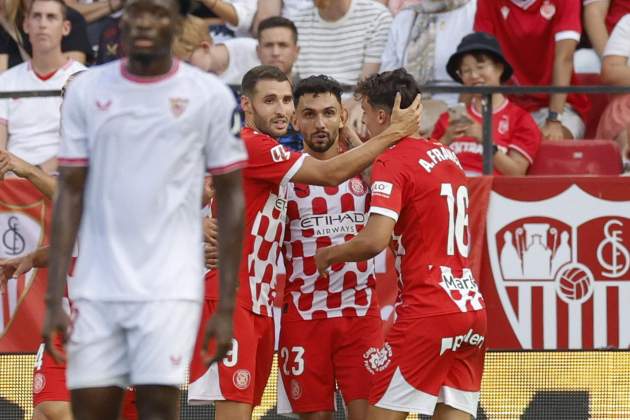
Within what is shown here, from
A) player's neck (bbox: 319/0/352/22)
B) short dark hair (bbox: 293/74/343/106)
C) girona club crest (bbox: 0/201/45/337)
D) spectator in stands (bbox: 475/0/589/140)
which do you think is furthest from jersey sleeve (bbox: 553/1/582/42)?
girona club crest (bbox: 0/201/45/337)

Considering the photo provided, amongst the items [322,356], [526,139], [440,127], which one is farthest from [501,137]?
[322,356]

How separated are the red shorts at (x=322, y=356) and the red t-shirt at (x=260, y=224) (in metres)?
0.32

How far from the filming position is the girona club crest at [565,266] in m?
9.90

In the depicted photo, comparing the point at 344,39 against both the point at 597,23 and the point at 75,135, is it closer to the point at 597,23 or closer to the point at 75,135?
the point at 597,23

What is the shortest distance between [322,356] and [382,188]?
130 cm

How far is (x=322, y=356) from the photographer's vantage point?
7809mm

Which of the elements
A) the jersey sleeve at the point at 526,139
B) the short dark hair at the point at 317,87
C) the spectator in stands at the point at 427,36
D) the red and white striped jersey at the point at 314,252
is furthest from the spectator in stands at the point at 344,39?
Answer: the red and white striped jersey at the point at 314,252

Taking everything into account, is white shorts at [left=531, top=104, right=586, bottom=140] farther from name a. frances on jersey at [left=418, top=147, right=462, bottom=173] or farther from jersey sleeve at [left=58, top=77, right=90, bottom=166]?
jersey sleeve at [left=58, top=77, right=90, bottom=166]

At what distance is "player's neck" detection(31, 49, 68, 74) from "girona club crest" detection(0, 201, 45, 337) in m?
1.33

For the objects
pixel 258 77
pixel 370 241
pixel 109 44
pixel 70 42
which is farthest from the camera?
pixel 109 44

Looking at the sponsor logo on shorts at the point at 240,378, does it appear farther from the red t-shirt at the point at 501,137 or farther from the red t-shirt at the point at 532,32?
the red t-shirt at the point at 532,32

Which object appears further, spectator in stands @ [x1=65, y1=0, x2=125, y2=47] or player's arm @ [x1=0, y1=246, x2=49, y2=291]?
spectator in stands @ [x1=65, y1=0, x2=125, y2=47]

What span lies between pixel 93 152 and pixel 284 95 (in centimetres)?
263

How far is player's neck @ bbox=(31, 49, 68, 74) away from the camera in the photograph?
1087 cm
